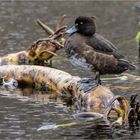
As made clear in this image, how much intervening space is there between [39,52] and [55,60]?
0.90 m

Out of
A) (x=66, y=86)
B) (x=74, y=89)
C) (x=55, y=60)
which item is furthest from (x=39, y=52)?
(x=74, y=89)

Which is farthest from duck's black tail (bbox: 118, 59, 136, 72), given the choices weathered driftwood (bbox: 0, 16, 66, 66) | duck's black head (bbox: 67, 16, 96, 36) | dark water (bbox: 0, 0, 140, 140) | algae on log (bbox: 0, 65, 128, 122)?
weathered driftwood (bbox: 0, 16, 66, 66)

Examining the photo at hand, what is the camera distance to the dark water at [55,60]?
10328mm

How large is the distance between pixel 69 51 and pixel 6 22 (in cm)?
934

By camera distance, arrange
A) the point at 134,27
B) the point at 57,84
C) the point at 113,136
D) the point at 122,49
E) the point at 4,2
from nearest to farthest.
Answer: the point at 113,136, the point at 57,84, the point at 122,49, the point at 134,27, the point at 4,2

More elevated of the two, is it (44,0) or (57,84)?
(44,0)

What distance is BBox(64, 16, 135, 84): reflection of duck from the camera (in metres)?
11.5

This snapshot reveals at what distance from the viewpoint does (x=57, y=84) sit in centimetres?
1300

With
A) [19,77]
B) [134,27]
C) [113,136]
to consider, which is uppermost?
[134,27]

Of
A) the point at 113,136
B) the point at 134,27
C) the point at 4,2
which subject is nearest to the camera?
the point at 113,136

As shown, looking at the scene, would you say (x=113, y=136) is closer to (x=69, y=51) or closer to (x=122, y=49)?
(x=69, y=51)

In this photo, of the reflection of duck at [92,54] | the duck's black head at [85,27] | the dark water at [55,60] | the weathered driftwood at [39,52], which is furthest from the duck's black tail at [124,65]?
the weathered driftwood at [39,52]

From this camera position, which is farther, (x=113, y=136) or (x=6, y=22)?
(x=6, y=22)

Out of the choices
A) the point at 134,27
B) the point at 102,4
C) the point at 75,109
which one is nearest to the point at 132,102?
the point at 75,109
